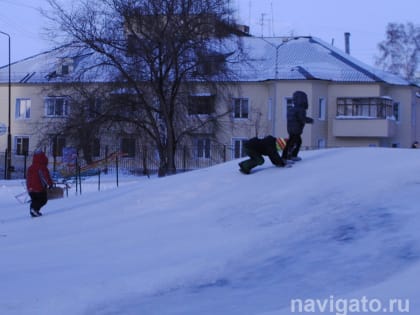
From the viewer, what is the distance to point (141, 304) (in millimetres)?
7852

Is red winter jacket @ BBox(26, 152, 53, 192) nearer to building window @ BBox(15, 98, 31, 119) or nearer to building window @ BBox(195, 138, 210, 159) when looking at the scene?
building window @ BBox(195, 138, 210, 159)

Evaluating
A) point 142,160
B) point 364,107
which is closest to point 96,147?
point 142,160

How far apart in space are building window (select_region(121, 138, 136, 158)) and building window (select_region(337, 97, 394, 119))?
47.7 ft

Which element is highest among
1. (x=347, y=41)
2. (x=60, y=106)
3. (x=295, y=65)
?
(x=347, y=41)

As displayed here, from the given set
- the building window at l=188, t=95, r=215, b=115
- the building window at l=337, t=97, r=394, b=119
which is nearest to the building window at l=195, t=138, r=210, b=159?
the building window at l=188, t=95, r=215, b=115

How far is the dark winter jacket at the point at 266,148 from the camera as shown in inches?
568

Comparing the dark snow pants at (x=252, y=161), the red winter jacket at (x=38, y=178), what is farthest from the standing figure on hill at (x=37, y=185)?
the dark snow pants at (x=252, y=161)

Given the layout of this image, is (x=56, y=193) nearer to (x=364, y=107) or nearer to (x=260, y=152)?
(x=260, y=152)

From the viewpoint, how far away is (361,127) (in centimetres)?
4856

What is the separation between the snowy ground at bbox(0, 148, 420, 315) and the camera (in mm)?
7594

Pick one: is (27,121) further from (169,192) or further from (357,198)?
(357,198)

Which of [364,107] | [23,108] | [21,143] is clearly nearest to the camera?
[364,107]

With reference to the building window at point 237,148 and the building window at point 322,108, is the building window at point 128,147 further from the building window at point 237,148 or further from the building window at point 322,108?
the building window at point 322,108

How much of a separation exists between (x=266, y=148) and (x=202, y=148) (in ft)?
89.9
